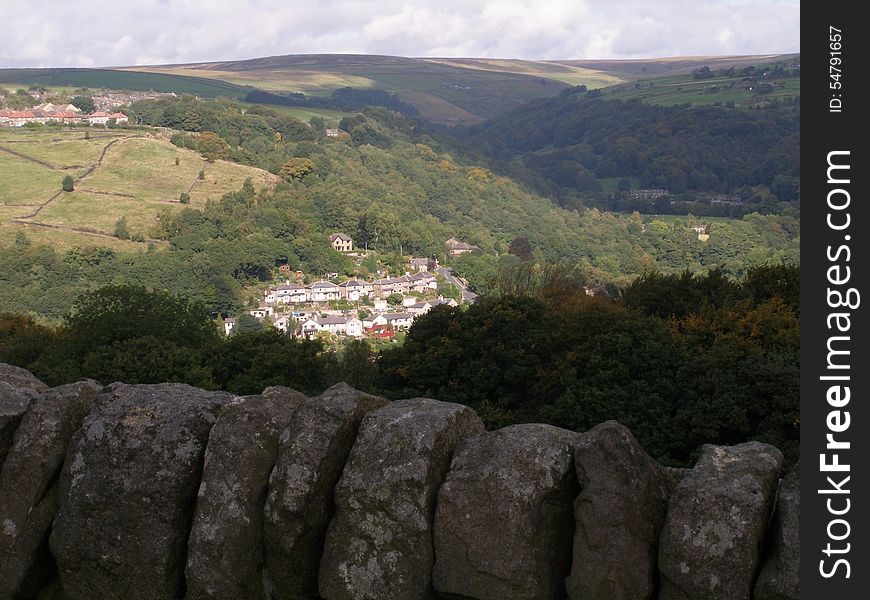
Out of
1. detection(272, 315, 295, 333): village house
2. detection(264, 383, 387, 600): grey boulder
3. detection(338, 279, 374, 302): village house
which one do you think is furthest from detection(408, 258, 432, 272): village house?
detection(264, 383, 387, 600): grey boulder

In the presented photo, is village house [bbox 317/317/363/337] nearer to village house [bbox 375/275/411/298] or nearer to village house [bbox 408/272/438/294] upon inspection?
village house [bbox 375/275/411/298]

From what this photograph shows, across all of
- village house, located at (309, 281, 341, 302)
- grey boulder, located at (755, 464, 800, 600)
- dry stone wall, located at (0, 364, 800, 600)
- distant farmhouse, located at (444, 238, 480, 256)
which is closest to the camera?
grey boulder, located at (755, 464, 800, 600)

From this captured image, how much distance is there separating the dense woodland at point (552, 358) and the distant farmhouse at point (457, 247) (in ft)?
404

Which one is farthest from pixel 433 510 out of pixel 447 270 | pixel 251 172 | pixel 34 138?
pixel 34 138

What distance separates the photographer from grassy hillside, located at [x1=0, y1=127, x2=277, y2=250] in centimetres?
14112

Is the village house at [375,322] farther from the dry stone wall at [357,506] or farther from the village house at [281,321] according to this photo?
the dry stone wall at [357,506]

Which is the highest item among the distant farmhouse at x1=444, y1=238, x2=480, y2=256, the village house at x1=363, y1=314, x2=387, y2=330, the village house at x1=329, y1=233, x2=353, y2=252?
the village house at x1=329, y1=233, x2=353, y2=252

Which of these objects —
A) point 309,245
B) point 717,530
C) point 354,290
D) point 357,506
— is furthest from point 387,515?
point 309,245

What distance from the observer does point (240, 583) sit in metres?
13.6

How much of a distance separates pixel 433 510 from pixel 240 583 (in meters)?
2.98

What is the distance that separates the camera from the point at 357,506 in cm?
1318

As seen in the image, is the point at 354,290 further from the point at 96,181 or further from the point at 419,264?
the point at 96,181

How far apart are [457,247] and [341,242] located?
23.3 meters

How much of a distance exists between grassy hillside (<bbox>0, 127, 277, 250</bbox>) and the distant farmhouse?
35.0m
